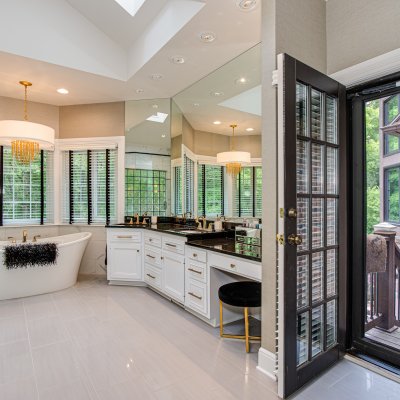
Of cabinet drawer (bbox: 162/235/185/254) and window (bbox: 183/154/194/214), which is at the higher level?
window (bbox: 183/154/194/214)

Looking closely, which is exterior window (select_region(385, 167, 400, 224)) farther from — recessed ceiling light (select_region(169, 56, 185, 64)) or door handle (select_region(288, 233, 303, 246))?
recessed ceiling light (select_region(169, 56, 185, 64))

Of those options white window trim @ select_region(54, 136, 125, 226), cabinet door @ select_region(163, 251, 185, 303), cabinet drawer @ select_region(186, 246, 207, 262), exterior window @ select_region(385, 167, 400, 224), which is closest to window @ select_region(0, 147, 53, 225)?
white window trim @ select_region(54, 136, 125, 226)

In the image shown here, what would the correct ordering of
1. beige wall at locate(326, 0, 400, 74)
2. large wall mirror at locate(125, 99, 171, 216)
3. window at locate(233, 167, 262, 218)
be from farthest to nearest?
large wall mirror at locate(125, 99, 171, 216) < window at locate(233, 167, 262, 218) < beige wall at locate(326, 0, 400, 74)

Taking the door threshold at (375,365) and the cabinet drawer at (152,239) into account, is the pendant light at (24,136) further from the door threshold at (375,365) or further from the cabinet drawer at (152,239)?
the door threshold at (375,365)

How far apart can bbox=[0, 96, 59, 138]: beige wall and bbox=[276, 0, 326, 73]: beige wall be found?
3960 millimetres

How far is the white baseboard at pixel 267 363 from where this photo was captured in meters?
1.93

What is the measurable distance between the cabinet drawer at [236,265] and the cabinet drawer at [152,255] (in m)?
1.10

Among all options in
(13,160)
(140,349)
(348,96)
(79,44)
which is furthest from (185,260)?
(13,160)

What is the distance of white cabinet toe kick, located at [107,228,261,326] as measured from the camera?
102 inches

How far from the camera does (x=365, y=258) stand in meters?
2.25

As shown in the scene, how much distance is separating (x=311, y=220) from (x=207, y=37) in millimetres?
2021

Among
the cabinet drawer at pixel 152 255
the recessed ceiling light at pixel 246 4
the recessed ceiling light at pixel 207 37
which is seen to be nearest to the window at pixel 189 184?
the cabinet drawer at pixel 152 255

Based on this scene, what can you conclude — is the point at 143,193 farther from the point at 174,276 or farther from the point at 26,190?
the point at 26,190

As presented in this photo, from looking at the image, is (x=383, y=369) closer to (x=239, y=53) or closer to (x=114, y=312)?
(x=114, y=312)
